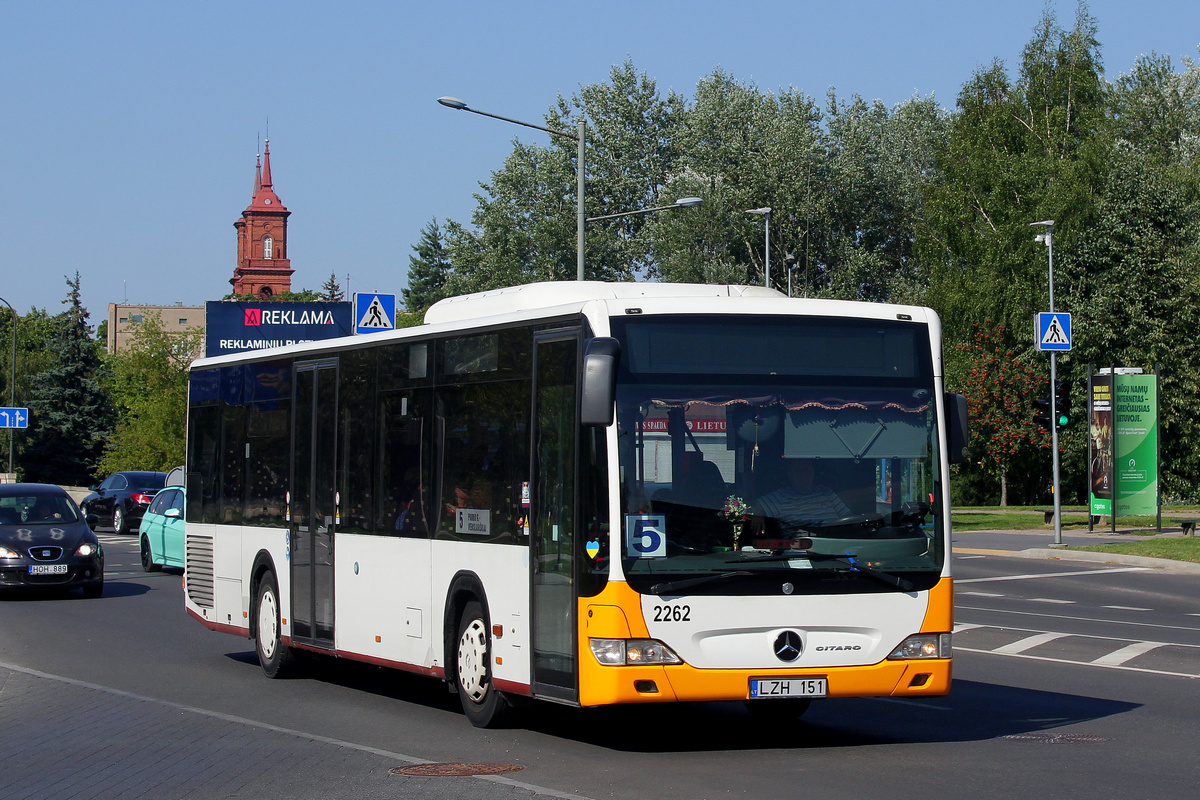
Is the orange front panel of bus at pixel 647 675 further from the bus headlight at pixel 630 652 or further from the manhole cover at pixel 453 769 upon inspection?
the manhole cover at pixel 453 769

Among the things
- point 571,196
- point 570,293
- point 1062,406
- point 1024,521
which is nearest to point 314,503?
point 570,293

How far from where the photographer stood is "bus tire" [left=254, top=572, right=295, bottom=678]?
13.3 metres

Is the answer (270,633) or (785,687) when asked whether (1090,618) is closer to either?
(270,633)

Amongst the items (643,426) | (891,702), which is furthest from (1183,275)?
(643,426)

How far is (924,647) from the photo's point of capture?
916 centimetres

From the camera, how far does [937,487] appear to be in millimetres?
9266

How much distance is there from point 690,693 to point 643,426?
159cm

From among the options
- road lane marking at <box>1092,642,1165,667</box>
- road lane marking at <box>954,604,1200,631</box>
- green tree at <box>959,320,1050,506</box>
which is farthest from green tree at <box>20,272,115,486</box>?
road lane marking at <box>1092,642,1165,667</box>

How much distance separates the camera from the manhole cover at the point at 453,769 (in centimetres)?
832

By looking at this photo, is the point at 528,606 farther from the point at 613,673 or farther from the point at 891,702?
the point at 891,702

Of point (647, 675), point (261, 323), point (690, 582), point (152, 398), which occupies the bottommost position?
point (647, 675)

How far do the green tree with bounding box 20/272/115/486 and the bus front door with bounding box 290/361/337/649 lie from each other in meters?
74.6

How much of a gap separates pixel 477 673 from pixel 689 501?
230 cm

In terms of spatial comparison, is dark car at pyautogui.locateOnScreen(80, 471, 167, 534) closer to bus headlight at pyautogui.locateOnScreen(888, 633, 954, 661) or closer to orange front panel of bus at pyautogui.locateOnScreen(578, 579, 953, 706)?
orange front panel of bus at pyautogui.locateOnScreen(578, 579, 953, 706)
